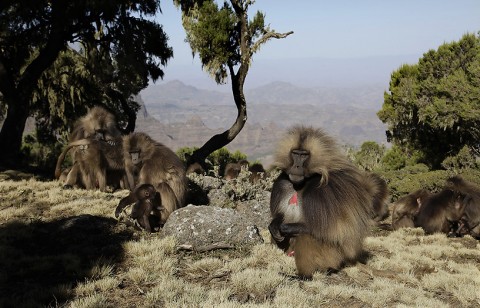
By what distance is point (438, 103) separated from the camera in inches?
823

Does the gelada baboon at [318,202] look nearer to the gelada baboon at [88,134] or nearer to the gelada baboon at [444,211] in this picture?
the gelada baboon at [444,211]

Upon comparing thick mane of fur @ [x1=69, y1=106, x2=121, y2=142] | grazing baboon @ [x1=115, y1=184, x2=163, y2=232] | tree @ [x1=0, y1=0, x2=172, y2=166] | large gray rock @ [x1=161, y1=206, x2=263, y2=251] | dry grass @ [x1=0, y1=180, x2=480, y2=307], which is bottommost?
dry grass @ [x1=0, y1=180, x2=480, y2=307]

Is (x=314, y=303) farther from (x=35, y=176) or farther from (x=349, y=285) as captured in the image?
(x=35, y=176)

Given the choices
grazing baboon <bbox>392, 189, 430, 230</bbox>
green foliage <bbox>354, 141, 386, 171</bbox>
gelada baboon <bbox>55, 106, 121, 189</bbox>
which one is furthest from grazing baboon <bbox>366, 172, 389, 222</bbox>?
green foliage <bbox>354, 141, 386, 171</bbox>

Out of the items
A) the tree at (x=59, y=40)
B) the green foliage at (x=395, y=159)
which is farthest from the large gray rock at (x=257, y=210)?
the green foliage at (x=395, y=159)

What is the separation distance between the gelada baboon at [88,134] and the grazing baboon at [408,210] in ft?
23.9

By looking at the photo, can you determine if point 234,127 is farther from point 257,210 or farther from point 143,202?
point 143,202

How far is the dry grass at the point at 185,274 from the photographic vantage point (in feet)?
15.9

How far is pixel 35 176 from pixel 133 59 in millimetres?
5390

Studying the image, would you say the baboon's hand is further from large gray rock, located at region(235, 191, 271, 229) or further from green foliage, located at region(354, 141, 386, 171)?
green foliage, located at region(354, 141, 386, 171)

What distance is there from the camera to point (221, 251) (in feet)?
22.7

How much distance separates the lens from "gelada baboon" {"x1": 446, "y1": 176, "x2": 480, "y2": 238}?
32.1 ft

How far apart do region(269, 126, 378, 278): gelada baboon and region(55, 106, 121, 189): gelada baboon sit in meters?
6.45

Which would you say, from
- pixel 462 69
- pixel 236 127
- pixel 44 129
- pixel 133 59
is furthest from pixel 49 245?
pixel 462 69
